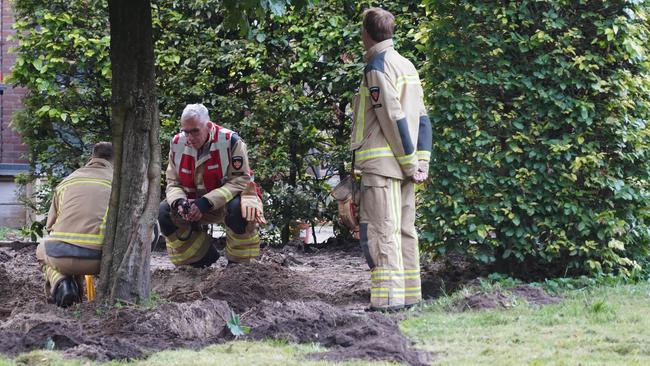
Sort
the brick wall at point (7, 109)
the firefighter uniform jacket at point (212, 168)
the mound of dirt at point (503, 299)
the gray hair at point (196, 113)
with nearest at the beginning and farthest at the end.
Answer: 1. the mound of dirt at point (503, 299)
2. the gray hair at point (196, 113)
3. the firefighter uniform jacket at point (212, 168)
4. the brick wall at point (7, 109)

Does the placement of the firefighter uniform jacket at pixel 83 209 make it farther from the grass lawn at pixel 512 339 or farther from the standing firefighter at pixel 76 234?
the grass lawn at pixel 512 339

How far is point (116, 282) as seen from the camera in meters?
7.02

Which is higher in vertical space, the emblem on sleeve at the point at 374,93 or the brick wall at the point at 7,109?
the brick wall at the point at 7,109

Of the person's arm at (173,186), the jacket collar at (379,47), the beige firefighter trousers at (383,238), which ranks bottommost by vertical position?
the beige firefighter trousers at (383,238)

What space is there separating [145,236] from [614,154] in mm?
3731

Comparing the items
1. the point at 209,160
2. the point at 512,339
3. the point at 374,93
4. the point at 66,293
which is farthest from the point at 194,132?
the point at 512,339

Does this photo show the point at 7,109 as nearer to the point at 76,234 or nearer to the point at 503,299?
the point at 76,234

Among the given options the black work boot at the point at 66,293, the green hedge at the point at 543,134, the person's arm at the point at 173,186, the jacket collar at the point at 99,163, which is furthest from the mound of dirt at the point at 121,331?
the green hedge at the point at 543,134

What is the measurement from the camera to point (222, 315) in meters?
6.43

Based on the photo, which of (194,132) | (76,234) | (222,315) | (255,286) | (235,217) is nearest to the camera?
(222,315)

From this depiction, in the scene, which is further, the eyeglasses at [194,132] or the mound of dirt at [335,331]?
the eyeglasses at [194,132]

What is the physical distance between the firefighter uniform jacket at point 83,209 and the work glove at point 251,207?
4.36 ft

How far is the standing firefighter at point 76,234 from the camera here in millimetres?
7559

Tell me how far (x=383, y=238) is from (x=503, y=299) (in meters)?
0.94
